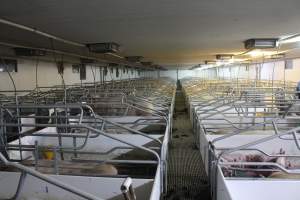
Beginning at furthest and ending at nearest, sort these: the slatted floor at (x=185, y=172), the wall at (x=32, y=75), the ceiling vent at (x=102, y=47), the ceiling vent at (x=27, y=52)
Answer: the wall at (x=32, y=75) → the ceiling vent at (x=27, y=52) → the ceiling vent at (x=102, y=47) → the slatted floor at (x=185, y=172)

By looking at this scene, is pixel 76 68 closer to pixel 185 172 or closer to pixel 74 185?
pixel 185 172

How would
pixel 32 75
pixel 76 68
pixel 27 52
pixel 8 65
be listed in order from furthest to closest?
1. pixel 76 68
2. pixel 32 75
3. pixel 8 65
4. pixel 27 52

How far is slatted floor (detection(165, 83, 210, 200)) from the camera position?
2.70 m

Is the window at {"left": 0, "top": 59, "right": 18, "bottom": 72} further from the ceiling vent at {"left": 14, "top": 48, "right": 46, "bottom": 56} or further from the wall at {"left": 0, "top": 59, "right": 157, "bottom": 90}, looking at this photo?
the ceiling vent at {"left": 14, "top": 48, "right": 46, "bottom": 56}

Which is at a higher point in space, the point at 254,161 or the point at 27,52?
the point at 27,52

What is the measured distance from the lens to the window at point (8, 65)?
4.59 metres

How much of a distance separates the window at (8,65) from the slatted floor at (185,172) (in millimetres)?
2874

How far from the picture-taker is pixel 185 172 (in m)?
3.29

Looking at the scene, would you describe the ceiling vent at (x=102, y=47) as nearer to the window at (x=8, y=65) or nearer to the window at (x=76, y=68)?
the window at (x=8, y=65)

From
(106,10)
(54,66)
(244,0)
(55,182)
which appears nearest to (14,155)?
(106,10)

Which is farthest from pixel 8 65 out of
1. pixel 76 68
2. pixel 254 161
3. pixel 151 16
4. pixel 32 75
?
pixel 254 161

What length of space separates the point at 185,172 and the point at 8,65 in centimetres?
347

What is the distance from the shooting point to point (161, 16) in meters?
2.13

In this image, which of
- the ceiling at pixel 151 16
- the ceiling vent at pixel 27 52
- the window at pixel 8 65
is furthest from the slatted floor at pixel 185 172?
the window at pixel 8 65
